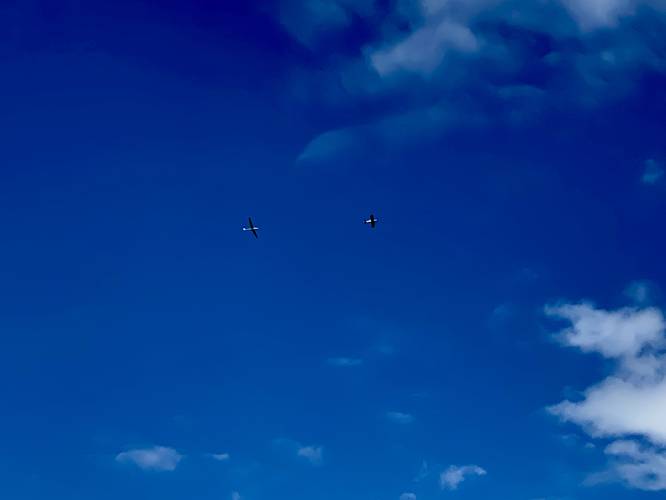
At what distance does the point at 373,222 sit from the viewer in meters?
172

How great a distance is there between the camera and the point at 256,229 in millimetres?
185875

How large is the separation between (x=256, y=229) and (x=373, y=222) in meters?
52.7

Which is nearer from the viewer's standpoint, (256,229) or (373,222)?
(373,222)
